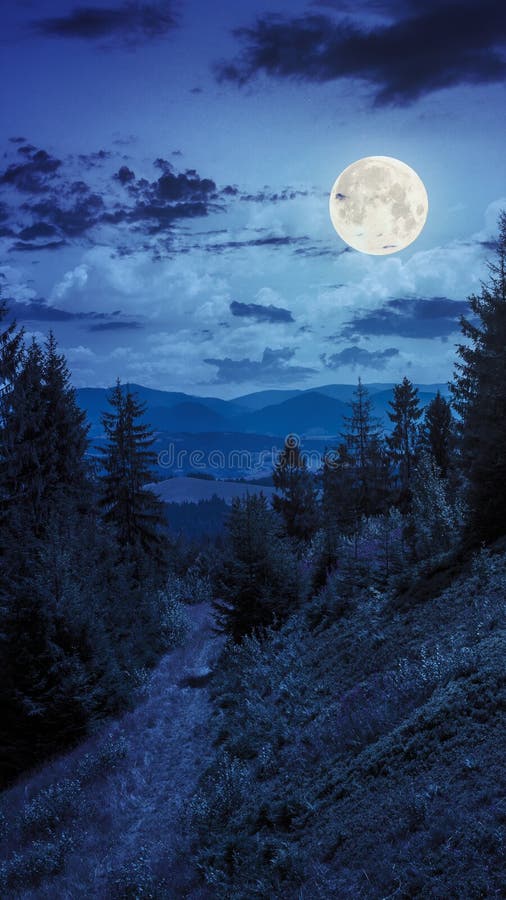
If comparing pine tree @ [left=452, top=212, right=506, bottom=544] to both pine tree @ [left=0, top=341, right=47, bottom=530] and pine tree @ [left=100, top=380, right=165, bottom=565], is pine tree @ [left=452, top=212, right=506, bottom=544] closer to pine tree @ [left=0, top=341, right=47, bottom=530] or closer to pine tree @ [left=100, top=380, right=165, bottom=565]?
pine tree @ [left=0, top=341, right=47, bottom=530]

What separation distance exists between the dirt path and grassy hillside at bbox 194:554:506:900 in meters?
0.55

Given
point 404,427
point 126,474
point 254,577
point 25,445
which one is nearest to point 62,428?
point 25,445

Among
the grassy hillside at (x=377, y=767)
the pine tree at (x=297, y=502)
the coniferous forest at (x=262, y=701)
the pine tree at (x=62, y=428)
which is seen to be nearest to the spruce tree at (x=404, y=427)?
the pine tree at (x=297, y=502)

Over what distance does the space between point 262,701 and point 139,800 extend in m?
3.08

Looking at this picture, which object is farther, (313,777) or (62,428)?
(62,428)

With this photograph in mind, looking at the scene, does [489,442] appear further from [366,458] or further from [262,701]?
[366,458]

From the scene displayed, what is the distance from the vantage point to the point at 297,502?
46.7 meters

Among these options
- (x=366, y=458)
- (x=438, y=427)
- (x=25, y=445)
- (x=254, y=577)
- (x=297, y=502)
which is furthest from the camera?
(x=438, y=427)

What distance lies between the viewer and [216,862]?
7.30 metres

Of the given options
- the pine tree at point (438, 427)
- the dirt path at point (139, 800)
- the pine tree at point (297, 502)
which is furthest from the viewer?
the pine tree at point (438, 427)

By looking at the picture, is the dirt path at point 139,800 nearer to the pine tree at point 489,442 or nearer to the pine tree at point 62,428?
the pine tree at point 489,442

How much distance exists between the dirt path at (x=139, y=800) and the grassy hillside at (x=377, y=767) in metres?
0.55

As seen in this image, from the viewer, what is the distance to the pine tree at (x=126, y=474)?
36844 millimetres

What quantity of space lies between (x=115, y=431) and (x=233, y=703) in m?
24.9
